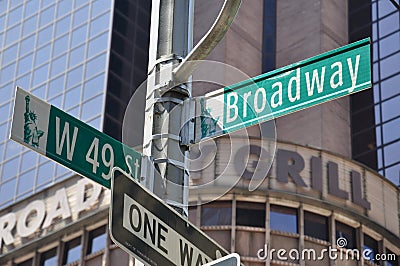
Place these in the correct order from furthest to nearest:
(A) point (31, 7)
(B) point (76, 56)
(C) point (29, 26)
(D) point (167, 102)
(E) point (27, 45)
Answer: (A) point (31, 7)
(C) point (29, 26)
(E) point (27, 45)
(B) point (76, 56)
(D) point (167, 102)

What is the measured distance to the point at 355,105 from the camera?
5788 cm

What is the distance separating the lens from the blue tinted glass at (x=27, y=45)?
59562 mm

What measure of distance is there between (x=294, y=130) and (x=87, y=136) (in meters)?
44.0

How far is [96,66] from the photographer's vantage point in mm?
54781

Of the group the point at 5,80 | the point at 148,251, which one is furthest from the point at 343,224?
the point at 148,251

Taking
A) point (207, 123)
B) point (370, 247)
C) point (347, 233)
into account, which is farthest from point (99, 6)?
point (207, 123)

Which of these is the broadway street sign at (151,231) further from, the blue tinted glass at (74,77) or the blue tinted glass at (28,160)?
the blue tinted glass at (74,77)

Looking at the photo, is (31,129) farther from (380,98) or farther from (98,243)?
(380,98)

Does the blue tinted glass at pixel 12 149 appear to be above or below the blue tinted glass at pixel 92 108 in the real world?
below

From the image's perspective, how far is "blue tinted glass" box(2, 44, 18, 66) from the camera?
60291 millimetres

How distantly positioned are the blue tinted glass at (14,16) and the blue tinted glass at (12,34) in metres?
0.44

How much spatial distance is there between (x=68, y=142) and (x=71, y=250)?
3131 centimetres

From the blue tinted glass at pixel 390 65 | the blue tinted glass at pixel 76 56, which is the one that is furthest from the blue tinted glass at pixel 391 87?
the blue tinted glass at pixel 76 56

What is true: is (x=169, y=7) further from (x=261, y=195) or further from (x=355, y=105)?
(x=355, y=105)
